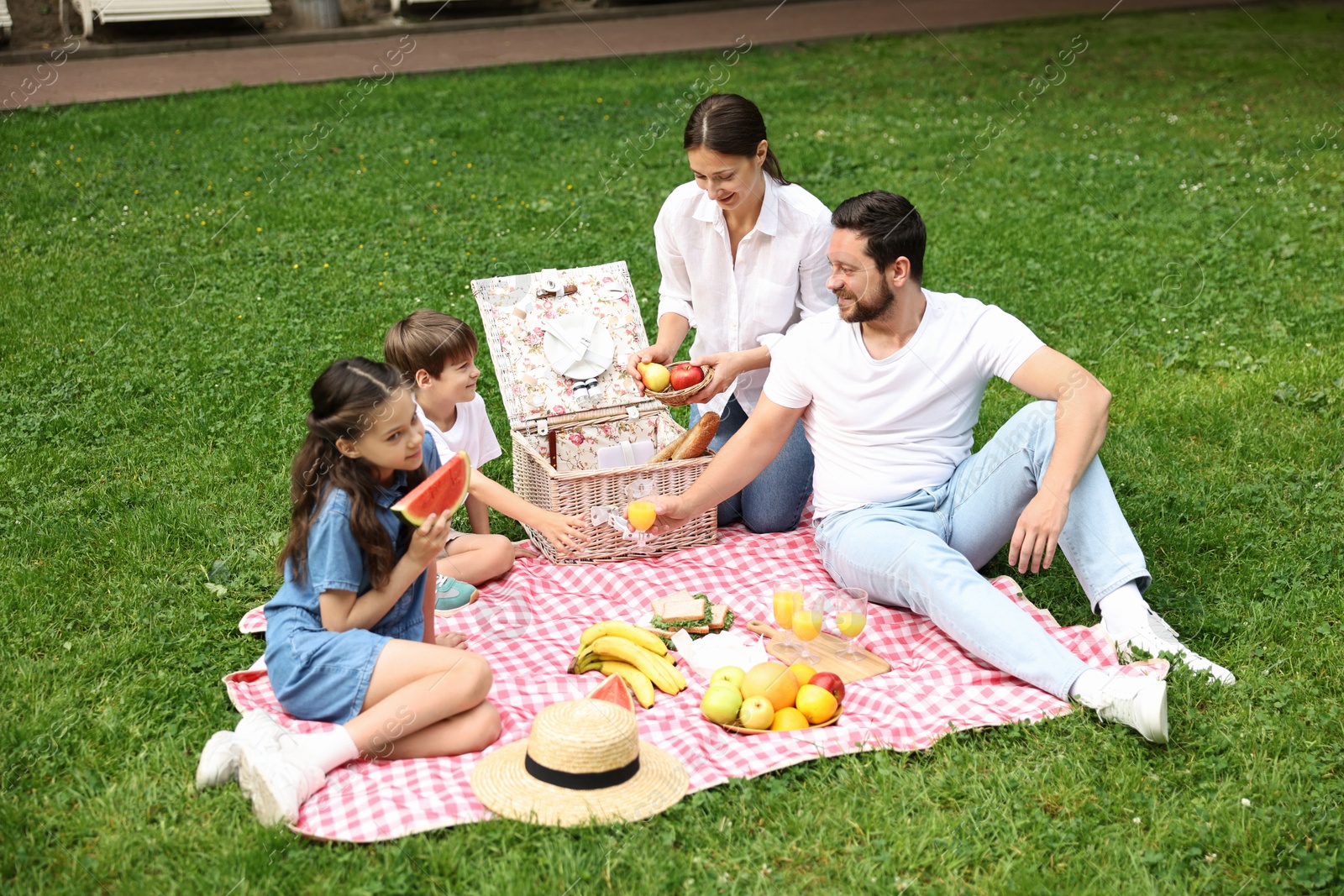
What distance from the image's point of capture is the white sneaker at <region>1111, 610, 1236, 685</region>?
13.3 feet

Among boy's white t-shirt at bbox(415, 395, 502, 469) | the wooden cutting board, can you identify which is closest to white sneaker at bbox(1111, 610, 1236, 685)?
the wooden cutting board

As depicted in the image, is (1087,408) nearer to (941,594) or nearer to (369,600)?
(941,594)

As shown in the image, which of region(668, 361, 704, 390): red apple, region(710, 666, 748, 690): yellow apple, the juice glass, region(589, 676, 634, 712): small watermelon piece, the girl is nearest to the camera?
the girl

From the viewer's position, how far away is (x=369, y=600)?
3744 millimetres

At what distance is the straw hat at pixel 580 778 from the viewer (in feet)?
11.0

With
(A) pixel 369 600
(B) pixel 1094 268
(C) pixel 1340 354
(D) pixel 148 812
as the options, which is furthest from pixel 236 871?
(B) pixel 1094 268

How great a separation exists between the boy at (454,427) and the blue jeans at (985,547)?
1.17 meters

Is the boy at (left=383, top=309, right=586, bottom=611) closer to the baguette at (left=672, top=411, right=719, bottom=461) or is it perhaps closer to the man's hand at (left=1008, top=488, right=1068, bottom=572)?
the baguette at (left=672, top=411, right=719, bottom=461)

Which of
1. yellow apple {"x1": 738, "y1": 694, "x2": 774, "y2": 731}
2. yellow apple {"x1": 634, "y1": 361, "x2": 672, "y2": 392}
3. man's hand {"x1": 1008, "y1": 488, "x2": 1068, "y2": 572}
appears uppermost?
yellow apple {"x1": 634, "y1": 361, "x2": 672, "y2": 392}

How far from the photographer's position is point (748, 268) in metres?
5.35

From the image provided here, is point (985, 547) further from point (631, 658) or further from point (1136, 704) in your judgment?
point (631, 658)

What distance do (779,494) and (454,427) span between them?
140 centimetres

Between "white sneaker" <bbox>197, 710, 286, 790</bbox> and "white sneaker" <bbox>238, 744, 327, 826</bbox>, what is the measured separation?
0.16 ft

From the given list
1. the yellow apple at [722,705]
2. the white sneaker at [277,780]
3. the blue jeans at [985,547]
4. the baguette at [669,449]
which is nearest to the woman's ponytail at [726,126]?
the baguette at [669,449]
